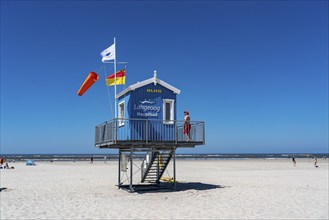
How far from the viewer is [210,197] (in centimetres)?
1569

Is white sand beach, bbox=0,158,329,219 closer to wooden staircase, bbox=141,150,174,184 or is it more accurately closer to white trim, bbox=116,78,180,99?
wooden staircase, bbox=141,150,174,184

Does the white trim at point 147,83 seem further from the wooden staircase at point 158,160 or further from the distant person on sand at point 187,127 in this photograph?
the wooden staircase at point 158,160

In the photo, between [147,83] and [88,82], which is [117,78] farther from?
[147,83]

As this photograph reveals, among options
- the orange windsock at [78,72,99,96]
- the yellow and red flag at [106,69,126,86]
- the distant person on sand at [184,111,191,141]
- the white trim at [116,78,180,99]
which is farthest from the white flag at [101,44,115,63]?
the distant person on sand at [184,111,191,141]

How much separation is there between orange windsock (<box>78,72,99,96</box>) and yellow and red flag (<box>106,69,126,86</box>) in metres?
1.11

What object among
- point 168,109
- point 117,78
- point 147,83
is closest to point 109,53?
point 117,78

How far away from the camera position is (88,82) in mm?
18719

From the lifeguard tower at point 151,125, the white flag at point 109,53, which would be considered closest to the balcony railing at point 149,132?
the lifeguard tower at point 151,125

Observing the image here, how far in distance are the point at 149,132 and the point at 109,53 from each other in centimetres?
538

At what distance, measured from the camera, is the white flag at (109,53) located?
→ 1962 centimetres

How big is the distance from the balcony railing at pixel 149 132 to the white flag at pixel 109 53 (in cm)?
384

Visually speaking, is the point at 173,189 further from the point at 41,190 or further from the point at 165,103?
the point at 41,190

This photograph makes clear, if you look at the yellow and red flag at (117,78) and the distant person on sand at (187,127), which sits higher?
the yellow and red flag at (117,78)

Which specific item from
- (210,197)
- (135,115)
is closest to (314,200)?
(210,197)
